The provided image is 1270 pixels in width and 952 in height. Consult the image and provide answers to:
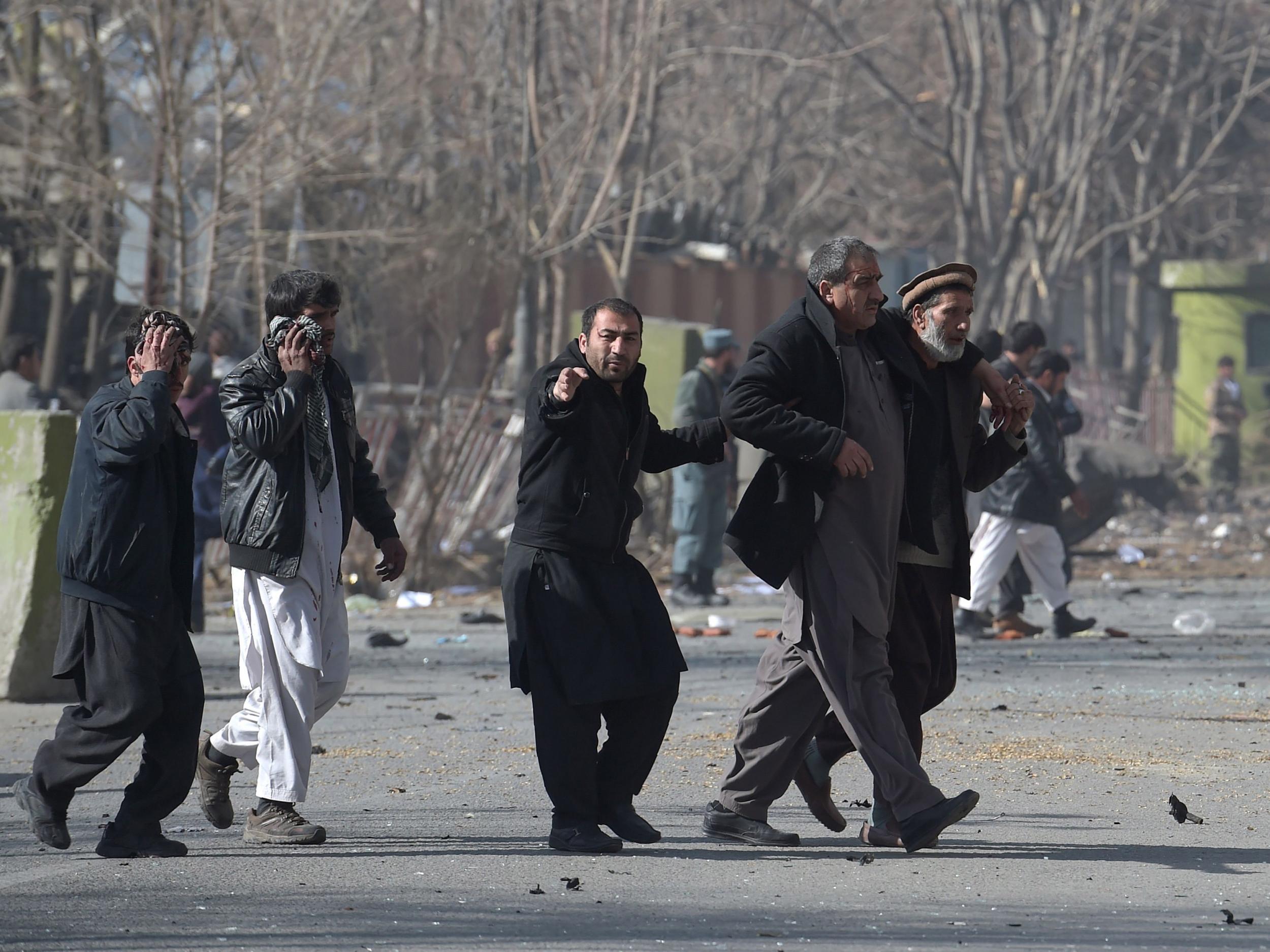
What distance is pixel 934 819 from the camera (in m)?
5.68

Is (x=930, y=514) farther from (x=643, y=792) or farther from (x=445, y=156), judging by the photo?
(x=445, y=156)

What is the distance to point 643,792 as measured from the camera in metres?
7.10

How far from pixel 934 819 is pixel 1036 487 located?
6139mm

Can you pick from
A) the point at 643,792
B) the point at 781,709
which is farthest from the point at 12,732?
the point at 781,709

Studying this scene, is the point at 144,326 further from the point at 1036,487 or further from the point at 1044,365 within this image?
the point at 1044,365

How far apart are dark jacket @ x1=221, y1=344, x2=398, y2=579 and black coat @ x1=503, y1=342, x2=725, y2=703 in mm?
589

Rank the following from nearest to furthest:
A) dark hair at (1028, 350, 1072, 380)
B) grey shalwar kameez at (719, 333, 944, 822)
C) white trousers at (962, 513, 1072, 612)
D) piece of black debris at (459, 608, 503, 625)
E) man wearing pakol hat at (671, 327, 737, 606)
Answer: grey shalwar kameez at (719, 333, 944, 822), white trousers at (962, 513, 1072, 612), dark hair at (1028, 350, 1072, 380), piece of black debris at (459, 608, 503, 625), man wearing pakol hat at (671, 327, 737, 606)

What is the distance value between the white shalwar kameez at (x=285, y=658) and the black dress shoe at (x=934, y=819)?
68.6 inches

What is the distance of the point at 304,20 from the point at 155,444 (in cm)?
1018

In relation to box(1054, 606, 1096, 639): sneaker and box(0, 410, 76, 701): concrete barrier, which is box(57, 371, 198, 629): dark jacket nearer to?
box(0, 410, 76, 701): concrete barrier

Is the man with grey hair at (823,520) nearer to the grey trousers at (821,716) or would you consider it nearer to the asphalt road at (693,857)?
the grey trousers at (821,716)

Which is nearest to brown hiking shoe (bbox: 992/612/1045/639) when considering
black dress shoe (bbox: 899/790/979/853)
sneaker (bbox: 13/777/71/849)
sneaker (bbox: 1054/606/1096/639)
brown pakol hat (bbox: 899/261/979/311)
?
sneaker (bbox: 1054/606/1096/639)

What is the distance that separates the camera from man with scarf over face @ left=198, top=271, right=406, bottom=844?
5.89 m

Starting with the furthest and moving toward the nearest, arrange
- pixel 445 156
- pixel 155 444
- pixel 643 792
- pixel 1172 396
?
1. pixel 1172 396
2. pixel 445 156
3. pixel 643 792
4. pixel 155 444
